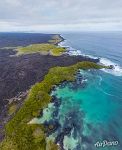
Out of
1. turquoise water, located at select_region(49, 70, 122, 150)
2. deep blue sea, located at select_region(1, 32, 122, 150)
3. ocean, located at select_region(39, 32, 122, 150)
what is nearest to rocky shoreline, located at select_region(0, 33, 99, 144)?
deep blue sea, located at select_region(1, 32, 122, 150)

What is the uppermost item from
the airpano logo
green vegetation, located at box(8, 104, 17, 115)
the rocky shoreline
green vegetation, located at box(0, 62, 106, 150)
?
the airpano logo

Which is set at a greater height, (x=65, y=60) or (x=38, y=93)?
(x=38, y=93)

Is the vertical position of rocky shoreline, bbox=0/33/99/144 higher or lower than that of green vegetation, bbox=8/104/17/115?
lower

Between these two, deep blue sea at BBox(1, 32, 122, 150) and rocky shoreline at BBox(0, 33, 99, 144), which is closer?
deep blue sea at BBox(1, 32, 122, 150)

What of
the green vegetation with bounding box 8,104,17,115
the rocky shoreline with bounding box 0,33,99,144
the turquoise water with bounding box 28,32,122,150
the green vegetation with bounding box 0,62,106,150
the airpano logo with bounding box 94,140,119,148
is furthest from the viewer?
the rocky shoreline with bounding box 0,33,99,144

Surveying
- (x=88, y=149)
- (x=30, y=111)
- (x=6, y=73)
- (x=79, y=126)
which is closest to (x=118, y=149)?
(x=88, y=149)

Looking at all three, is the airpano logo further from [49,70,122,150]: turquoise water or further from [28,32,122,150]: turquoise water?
[49,70,122,150]: turquoise water

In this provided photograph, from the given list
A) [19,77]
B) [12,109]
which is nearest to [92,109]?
[12,109]

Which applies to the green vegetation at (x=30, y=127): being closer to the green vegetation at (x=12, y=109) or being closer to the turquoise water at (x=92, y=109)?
the green vegetation at (x=12, y=109)

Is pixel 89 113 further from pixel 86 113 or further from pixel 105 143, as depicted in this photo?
pixel 105 143

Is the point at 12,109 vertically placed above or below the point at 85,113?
below

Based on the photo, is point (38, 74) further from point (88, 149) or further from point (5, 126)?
point (88, 149)
